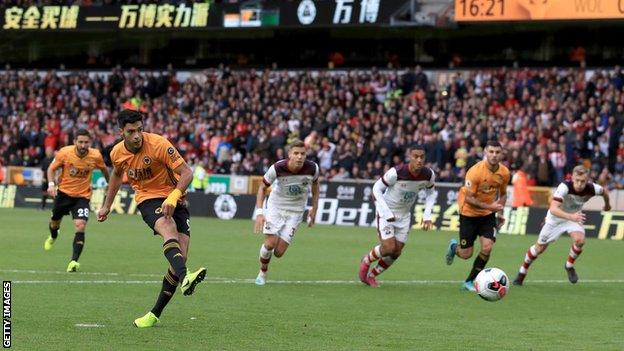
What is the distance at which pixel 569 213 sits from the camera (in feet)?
59.1

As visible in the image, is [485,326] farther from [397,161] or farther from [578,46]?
[578,46]

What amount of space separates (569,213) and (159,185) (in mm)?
7737

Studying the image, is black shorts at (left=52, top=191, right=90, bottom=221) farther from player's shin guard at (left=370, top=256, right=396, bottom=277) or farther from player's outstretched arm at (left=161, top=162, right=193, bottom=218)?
player's outstretched arm at (left=161, top=162, right=193, bottom=218)

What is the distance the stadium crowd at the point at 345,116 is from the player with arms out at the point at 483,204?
1603cm

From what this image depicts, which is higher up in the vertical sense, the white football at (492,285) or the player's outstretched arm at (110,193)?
the player's outstretched arm at (110,193)

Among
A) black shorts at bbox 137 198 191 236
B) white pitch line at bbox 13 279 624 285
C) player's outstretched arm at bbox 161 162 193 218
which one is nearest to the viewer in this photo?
player's outstretched arm at bbox 161 162 193 218

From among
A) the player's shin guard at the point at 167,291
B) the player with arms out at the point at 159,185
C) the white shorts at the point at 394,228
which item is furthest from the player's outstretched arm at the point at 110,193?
the white shorts at the point at 394,228

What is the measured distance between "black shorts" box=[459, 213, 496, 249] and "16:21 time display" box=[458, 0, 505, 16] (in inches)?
824

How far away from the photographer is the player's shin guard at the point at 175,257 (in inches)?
453

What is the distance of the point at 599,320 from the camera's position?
13539 millimetres

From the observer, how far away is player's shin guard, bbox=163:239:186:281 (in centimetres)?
1152

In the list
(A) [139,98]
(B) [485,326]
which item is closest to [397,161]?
(A) [139,98]

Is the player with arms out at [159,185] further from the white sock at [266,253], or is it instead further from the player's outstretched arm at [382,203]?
the player's outstretched arm at [382,203]

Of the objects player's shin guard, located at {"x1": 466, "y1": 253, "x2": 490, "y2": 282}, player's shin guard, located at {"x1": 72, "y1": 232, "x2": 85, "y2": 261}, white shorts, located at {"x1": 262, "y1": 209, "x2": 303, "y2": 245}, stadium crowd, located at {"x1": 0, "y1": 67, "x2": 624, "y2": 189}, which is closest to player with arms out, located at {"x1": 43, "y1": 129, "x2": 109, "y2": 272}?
player's shin guard, located at {"x1": 72, "y1": 232, "x2": 85, "y2": 261}
